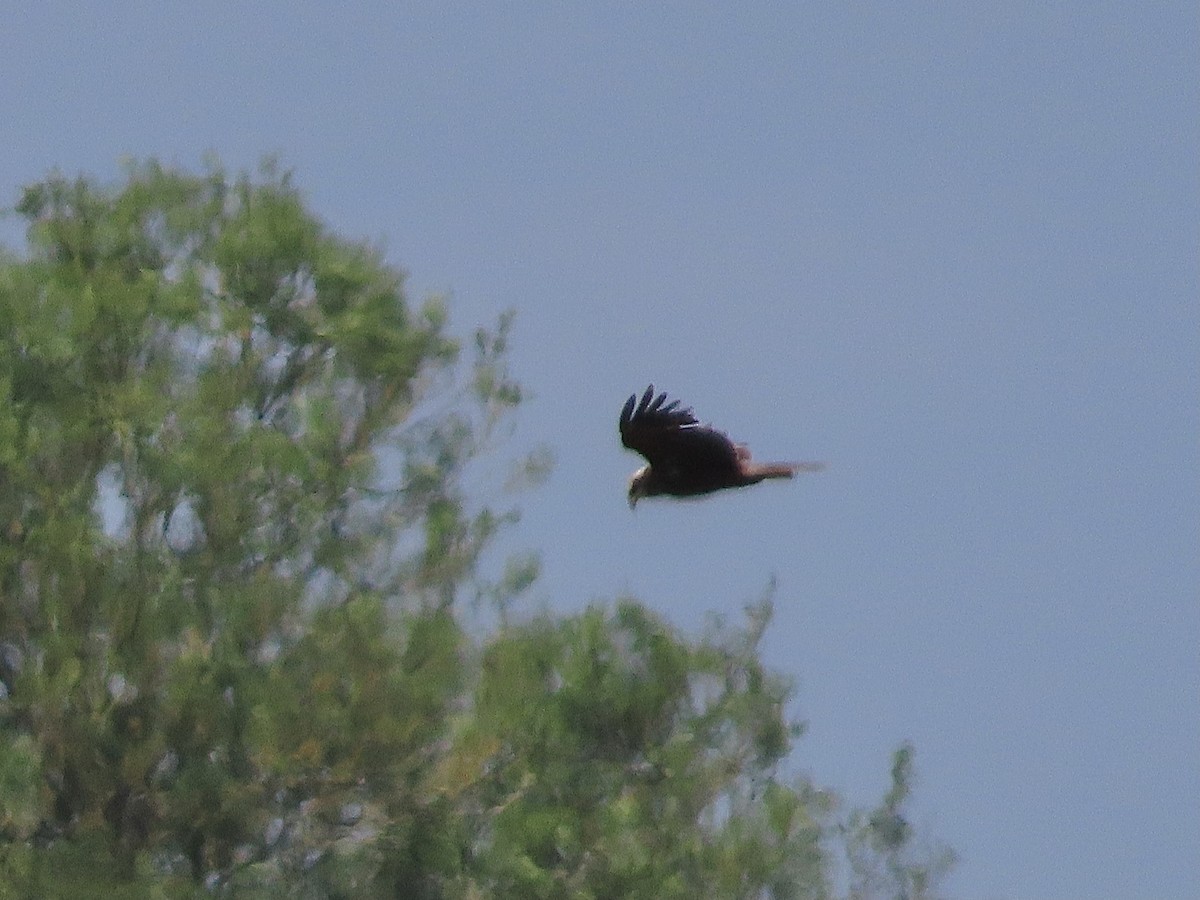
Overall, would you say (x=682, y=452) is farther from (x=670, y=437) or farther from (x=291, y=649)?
(x=291, y=649)

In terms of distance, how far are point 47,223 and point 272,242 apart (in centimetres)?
182

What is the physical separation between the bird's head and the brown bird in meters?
0.08

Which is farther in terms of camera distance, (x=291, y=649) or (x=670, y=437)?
(x=291, y=649)

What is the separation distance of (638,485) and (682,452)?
57cm

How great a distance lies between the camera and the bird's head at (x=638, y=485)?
12.1m

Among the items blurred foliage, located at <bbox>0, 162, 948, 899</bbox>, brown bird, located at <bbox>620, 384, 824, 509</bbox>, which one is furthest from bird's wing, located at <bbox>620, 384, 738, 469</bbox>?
blurred foliage, located at <bbox>0, 162, 948, 899</bbox>

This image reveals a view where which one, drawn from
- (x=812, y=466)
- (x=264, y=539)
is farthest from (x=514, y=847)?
(x=812, y=466)

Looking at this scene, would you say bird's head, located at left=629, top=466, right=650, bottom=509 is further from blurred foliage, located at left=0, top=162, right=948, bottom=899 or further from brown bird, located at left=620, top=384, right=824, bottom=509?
blurred foliage, located at left=0, top=162, right=948, bottom=899

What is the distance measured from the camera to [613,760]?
64.2 feet

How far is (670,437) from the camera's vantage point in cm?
1164

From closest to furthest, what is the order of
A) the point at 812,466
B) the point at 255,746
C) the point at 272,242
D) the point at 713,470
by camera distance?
the point at 812,466 < the point at 713,470 < the point at 255,746 < the point at 272,242

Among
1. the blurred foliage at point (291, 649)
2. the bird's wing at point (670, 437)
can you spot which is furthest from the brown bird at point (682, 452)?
the blurred foliage at point (291, 649)

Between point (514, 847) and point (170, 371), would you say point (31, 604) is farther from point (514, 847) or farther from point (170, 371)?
point (514, 847)

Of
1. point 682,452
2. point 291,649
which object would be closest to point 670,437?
point 682,452
